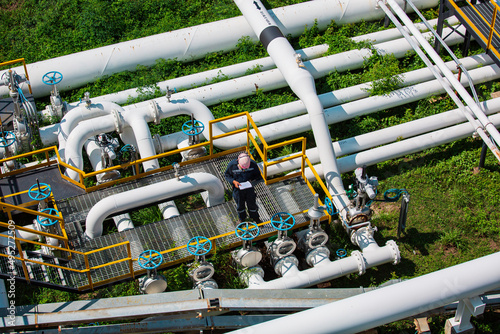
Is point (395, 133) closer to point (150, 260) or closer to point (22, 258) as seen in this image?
point (150, 260)

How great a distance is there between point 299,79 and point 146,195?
4.65 metres

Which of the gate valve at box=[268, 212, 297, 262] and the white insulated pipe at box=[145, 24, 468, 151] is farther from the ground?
the white insulated pipe at box=[145, 24, 468, 151]

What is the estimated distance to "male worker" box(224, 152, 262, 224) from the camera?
1326 cm

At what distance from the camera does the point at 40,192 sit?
13375mm

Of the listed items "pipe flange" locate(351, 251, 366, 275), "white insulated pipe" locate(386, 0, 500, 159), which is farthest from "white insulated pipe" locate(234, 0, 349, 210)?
"white insulated pipe" locate(386, 0, 500, 159)

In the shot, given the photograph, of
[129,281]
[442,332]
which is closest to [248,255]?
[129,281]

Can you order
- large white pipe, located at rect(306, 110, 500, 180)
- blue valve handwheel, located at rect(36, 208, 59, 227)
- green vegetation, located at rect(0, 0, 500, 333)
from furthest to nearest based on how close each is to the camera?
large white pipe, located at rect(306, 110, 500, 180) < green vegetation, located at rect(0, 0, 500, 333) < blue valve handwheel, located at rect(36, 208, 59, 227)

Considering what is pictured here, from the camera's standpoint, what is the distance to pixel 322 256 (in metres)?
13.5

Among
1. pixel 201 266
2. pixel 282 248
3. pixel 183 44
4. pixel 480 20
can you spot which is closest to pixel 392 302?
pixel 282 248

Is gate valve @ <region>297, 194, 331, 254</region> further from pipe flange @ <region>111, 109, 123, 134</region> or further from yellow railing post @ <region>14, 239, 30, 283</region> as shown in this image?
yellow railing post @ <region>14, 239, 30, 283</region>

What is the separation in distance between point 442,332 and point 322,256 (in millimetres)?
2748

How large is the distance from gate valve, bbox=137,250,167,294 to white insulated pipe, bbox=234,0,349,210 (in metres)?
4.12

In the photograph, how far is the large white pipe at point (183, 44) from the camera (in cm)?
1720

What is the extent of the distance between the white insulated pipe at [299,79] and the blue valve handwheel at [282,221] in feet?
4.55
